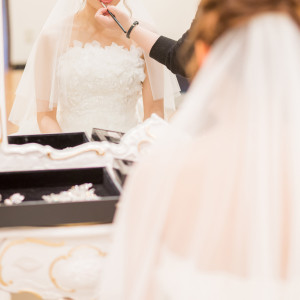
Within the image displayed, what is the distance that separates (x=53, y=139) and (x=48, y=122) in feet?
0.20

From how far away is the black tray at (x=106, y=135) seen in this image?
1.35 meters

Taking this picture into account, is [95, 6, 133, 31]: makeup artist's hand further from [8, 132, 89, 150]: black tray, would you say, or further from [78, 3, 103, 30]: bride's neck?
[8, 132, 89, 150]: black tray

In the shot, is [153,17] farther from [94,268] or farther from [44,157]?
[94,268]

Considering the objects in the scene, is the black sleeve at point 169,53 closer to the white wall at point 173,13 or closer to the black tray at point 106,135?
the white wall at point 173,13

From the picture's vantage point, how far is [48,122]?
1.36 meters

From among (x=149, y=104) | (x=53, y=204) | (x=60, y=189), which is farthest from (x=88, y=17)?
(x=53, y=204)

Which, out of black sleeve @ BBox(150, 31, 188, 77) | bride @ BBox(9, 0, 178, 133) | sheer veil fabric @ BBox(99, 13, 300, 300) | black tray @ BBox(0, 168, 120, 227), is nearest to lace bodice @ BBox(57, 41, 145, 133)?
bride @ BBox(9, 0, 178, 133)

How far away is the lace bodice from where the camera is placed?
4.55 feet

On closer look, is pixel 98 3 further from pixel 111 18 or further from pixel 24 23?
pixel 24 23

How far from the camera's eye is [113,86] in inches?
55.6

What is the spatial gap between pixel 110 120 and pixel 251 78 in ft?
2.62

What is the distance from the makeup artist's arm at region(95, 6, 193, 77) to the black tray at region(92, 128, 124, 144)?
27 cm

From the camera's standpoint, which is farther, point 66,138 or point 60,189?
point 66,138

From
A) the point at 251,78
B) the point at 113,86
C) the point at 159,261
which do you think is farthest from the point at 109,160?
the point at 251,78
